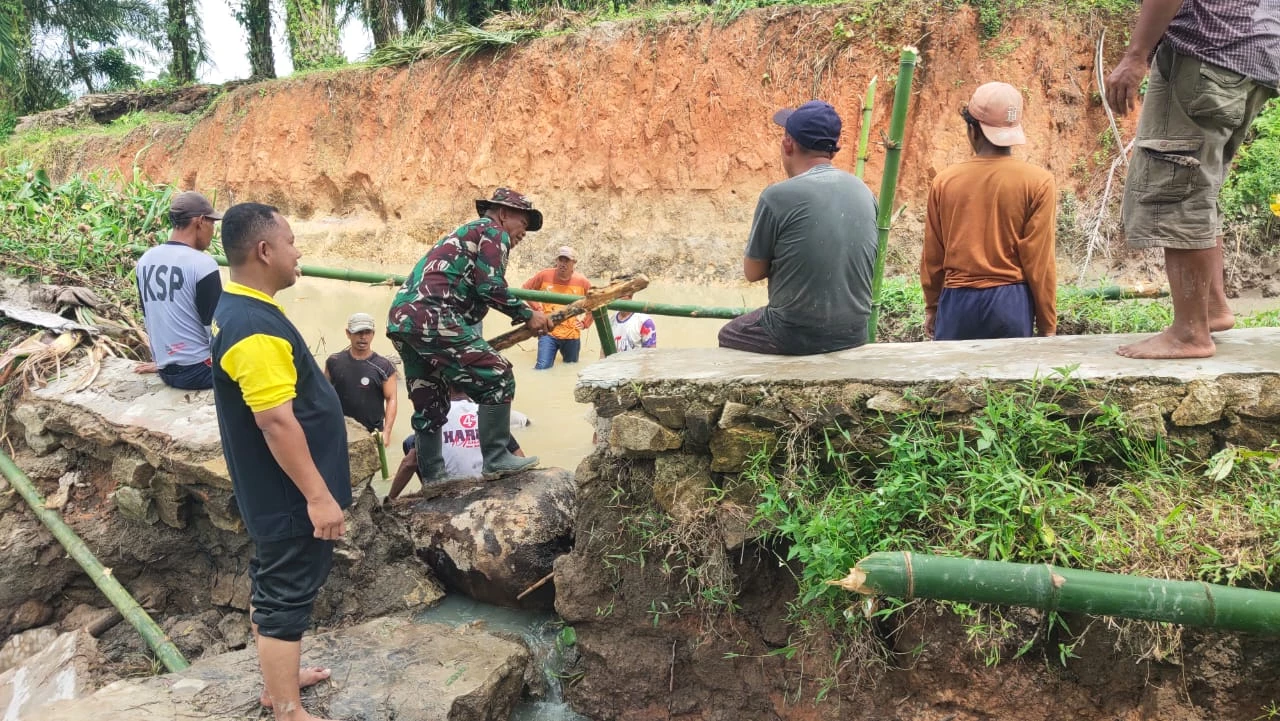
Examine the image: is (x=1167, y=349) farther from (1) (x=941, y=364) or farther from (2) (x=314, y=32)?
(2) (x=314, y=32)

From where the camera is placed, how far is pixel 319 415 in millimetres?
2775

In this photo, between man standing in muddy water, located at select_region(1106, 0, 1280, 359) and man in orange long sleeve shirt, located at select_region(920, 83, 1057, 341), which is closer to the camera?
man standing in muddy water, located at select_region(1106, 0, 1280, 359)

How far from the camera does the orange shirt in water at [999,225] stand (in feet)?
11.0

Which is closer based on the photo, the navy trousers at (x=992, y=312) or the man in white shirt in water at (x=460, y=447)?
the navy trousers at (x=992, y=312)

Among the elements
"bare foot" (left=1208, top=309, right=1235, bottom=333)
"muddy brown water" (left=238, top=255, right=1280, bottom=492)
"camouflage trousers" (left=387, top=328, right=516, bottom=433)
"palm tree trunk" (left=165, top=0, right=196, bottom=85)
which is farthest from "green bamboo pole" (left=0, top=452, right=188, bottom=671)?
"palm tree trunk" (left=165, top=0, right=196, bottom=85)

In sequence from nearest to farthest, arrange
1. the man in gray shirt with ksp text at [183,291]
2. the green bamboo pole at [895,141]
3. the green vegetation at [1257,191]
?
the green bamboo pole at [895,141] < the man in gray shirt with ksp text at [183,291] < the green vegetation at [1257,191]

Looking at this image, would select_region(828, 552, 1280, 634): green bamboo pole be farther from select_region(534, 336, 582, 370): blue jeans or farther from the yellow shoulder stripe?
select_region(534, 336, 582, 370): blue jeans

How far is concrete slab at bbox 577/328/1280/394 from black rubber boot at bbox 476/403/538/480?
47.3 inches

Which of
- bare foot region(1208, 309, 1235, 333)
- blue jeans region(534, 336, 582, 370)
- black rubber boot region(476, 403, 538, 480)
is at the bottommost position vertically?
blue jeans region(534, 336, 582, 370)

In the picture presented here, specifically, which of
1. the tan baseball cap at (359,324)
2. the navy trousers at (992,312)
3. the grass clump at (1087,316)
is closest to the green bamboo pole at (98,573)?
the tan baseball cap at (359,324)

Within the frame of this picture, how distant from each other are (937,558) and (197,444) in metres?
3.32

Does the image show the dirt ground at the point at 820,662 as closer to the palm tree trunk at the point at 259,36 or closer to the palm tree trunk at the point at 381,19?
the palm tree trunk at the point at 381,19

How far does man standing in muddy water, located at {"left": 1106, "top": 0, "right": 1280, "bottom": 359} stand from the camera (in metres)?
2.48

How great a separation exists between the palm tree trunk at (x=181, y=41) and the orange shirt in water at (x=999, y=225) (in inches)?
1015
